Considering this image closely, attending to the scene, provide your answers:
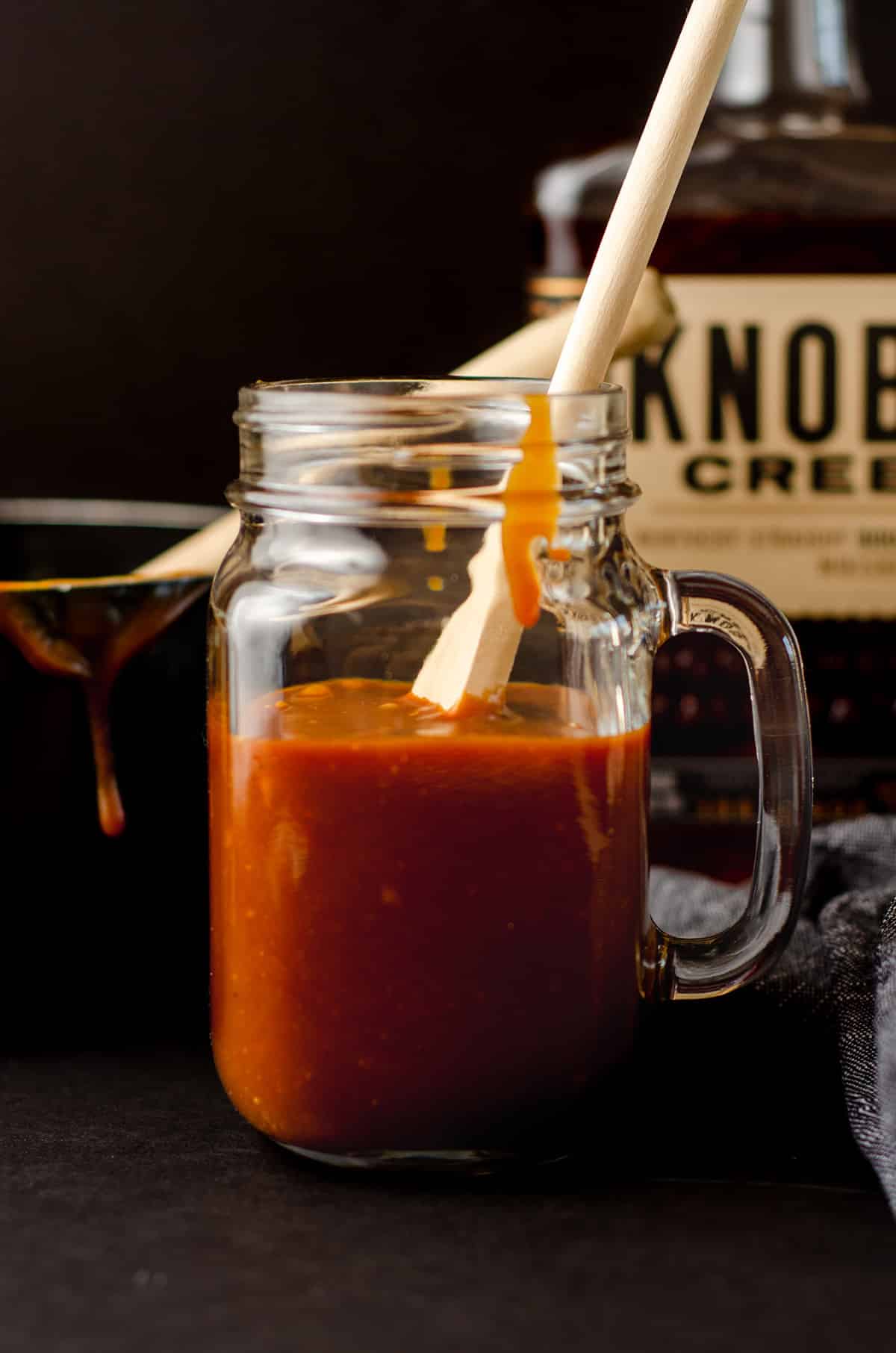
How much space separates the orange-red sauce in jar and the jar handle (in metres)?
0.05

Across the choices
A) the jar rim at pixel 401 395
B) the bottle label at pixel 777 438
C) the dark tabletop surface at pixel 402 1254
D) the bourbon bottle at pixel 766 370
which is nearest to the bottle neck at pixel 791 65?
the bourbon bottle at pixel 766 370

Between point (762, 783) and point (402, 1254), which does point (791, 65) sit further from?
point (402, 1254)

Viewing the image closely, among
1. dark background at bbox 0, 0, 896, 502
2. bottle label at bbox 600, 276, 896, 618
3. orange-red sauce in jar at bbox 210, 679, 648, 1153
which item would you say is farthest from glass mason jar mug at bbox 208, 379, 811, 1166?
dark background at bbox 0, 0, 896, 502

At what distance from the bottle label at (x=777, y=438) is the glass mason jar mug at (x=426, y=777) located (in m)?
0.31

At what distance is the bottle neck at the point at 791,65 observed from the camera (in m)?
0.86

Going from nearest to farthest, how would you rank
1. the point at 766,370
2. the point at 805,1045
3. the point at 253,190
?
the point at 805,1045, the point at 766,370, the point at 253,190

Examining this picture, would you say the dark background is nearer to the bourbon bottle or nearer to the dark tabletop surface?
the bourbon bottle

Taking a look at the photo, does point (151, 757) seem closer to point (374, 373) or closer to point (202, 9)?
point (374, 373)

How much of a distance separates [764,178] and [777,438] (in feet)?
0.43

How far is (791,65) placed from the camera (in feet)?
2.85

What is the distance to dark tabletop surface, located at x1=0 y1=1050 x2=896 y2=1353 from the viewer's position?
43 cm

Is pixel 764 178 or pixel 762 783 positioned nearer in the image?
pixel 762 783

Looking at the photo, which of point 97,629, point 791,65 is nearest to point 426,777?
point 97,629

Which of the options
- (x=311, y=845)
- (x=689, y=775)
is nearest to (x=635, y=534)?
(x=689, y=775)
